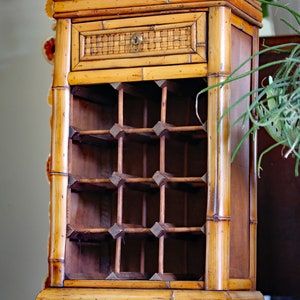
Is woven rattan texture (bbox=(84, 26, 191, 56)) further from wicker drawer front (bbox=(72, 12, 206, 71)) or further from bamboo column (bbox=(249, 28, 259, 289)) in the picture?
bamboo column (bbox=(249, 28, 259, 289))

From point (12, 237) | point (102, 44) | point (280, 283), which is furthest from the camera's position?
point (12, 237)

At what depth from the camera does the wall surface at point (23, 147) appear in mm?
2232

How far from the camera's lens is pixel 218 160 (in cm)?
161

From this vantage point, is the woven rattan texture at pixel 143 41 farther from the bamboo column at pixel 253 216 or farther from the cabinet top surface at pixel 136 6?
the bamboo column at pixel 253 216

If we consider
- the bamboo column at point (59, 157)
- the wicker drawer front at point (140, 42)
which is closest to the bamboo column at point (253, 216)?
→ the wicker drawer front at point (140, 42)

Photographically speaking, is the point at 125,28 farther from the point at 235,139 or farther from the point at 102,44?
the point at 235,139

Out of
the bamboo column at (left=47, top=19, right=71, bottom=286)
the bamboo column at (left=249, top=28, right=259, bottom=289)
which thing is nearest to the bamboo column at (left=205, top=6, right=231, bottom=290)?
the bamboo column at (left=249, top=28, right=259, bottom=289)

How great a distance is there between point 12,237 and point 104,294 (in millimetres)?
714

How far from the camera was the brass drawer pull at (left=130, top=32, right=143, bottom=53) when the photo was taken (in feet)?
5.51

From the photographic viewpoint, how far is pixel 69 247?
1706mm

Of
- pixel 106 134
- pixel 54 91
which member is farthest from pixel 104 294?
pixel 54 91

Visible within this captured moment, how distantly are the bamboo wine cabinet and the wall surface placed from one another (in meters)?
0.41

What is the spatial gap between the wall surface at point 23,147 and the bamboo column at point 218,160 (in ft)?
2.48

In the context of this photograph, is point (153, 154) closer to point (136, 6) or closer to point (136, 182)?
point (136, 182)
